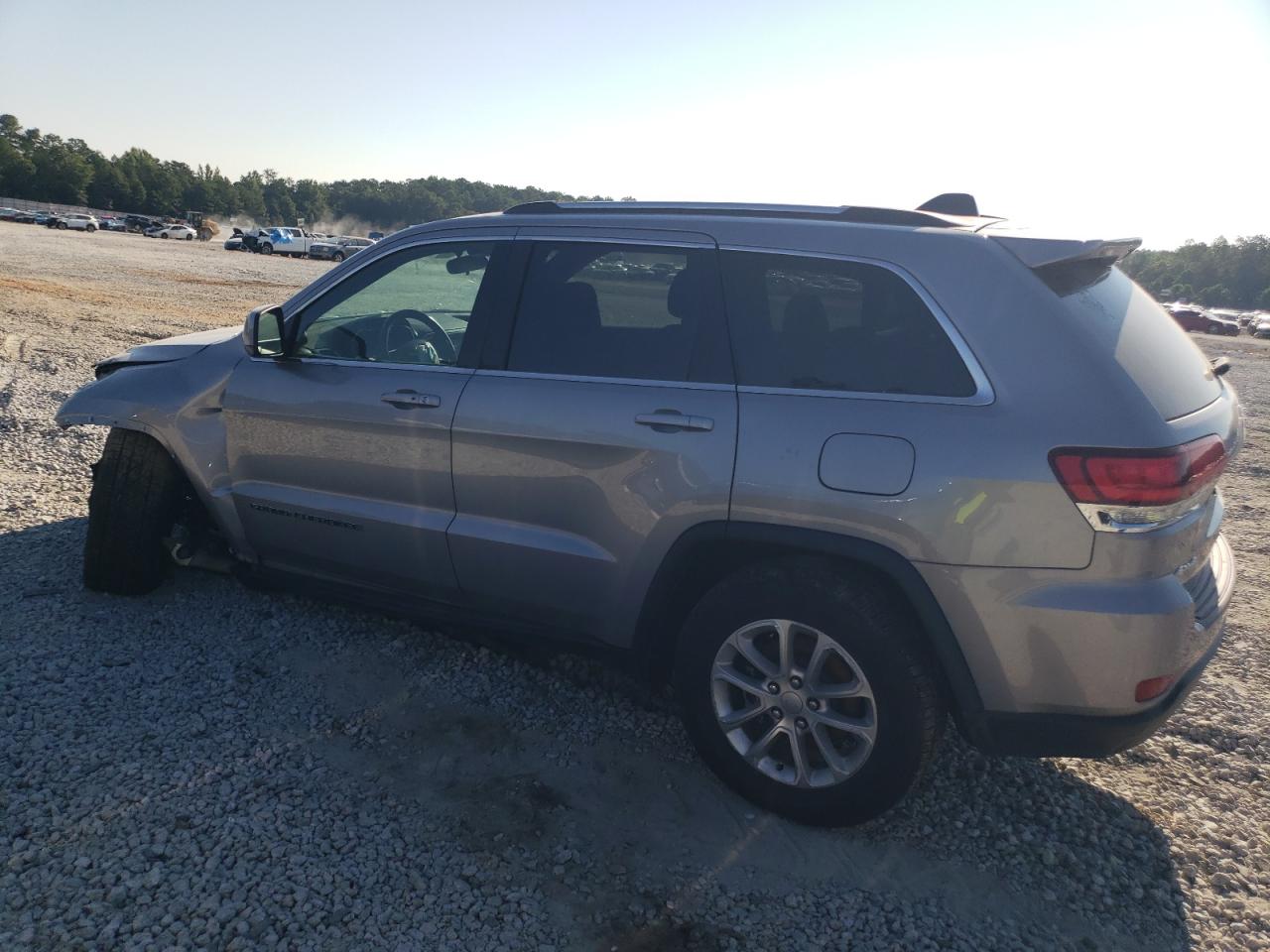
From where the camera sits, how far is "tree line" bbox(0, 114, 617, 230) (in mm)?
98562

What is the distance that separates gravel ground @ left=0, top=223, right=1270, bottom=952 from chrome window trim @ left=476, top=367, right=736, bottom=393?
53.4 inches

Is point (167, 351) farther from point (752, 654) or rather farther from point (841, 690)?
point (841, 690)

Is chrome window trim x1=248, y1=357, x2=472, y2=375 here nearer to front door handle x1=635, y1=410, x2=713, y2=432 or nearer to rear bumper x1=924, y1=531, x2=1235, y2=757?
front door handle x1=635, y1=410, x2=713, y2=432

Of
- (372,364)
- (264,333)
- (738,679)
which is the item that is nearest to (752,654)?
(738,679)

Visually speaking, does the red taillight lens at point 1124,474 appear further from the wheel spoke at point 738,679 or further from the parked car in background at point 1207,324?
the parked car in background at point 1207,324

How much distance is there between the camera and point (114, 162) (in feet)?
361

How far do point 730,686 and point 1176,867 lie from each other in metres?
1.56

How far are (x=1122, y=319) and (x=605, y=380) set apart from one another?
171 cm

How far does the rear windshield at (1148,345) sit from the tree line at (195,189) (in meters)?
91.3

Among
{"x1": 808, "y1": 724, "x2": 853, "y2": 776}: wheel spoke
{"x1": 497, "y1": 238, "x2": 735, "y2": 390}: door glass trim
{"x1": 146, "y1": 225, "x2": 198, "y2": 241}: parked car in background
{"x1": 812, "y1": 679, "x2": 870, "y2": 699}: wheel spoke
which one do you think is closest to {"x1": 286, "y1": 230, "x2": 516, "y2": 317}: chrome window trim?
{"x1": 497, "y1": 238, "x2": 735, "y2": 390}: door glass trim

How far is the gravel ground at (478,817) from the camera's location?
2.53 m

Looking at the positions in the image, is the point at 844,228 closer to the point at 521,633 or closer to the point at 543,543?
the point at 543,543

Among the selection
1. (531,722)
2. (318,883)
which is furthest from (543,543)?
(318,883)

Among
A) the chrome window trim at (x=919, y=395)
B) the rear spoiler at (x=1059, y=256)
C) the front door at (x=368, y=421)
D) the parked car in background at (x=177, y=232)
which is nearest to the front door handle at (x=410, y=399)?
the front door at (x=368, y=421)
